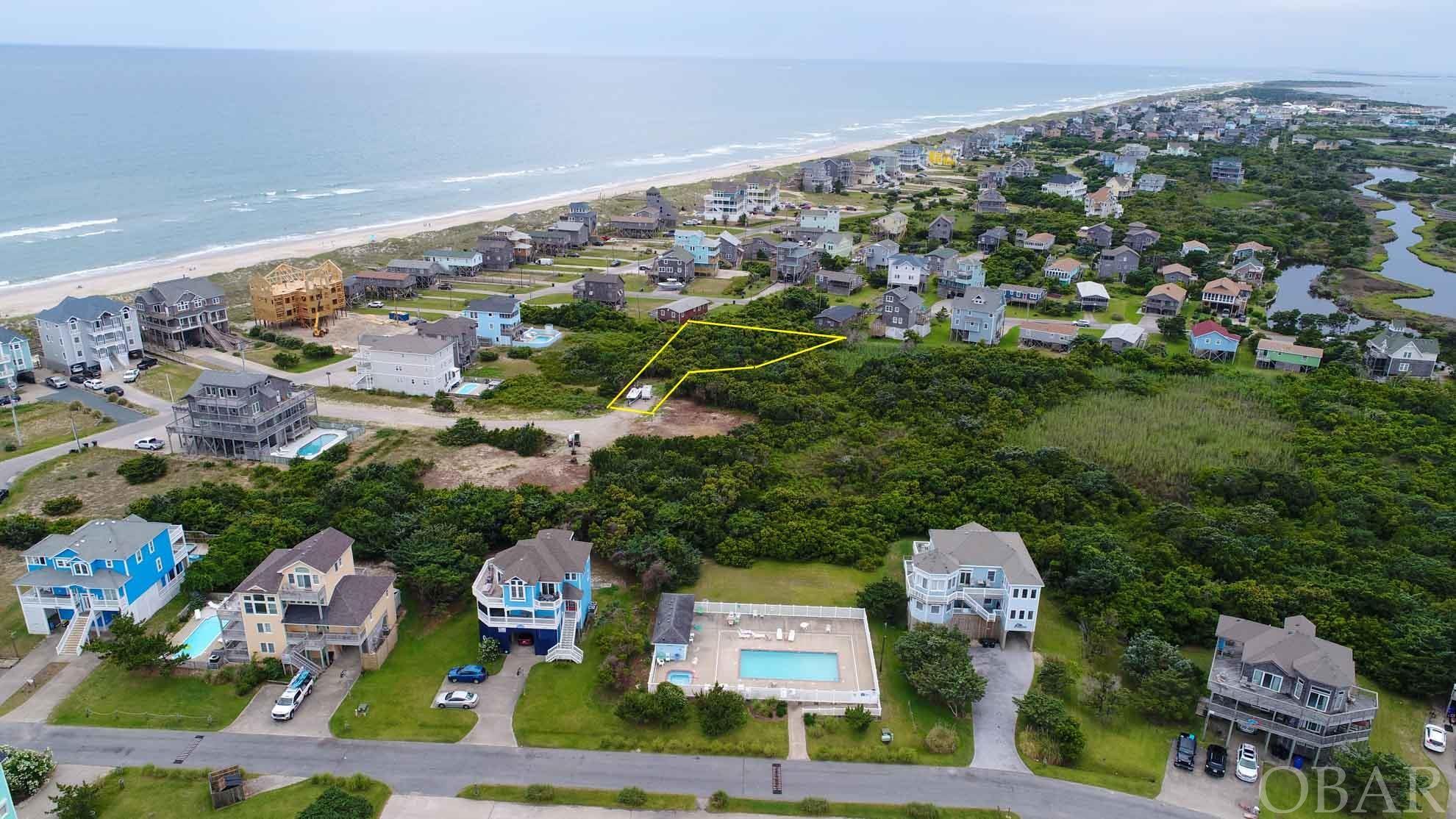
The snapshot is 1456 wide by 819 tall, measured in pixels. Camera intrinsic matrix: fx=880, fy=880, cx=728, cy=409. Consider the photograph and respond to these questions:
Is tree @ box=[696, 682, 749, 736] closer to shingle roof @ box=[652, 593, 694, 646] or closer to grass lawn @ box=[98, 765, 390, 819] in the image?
shingle roof @ box=[652, 593, 694, 646]

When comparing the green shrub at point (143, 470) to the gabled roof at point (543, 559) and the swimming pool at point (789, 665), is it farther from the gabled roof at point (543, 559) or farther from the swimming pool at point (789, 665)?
the swimming pool at point (789, 665)

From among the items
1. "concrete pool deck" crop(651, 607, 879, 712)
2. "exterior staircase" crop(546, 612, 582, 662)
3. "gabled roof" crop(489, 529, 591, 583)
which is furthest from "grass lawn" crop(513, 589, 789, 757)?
"gabled roof" crop(489, 529, 591, 583)

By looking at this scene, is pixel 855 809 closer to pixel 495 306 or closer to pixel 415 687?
pixel 415 687

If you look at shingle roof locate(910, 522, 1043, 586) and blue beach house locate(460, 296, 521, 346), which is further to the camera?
blue beach house locate(460, 296, 521, 346)

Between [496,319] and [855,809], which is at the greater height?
[496,319]

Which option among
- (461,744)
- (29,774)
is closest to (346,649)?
(461,744)

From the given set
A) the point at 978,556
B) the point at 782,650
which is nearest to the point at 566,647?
the point at 782,650

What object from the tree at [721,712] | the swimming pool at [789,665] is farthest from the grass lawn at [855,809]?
the swimming pool at [789,665]
